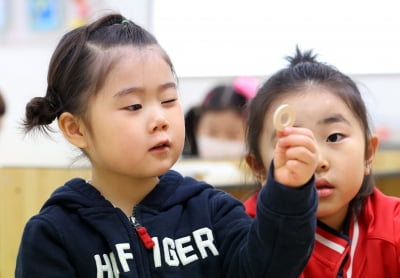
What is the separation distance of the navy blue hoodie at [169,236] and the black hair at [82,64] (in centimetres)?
13

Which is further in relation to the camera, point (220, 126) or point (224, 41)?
point (224, 41)

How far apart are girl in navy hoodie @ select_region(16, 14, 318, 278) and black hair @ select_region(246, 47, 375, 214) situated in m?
0.20

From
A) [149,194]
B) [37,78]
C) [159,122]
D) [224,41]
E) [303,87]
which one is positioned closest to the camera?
[159,122]

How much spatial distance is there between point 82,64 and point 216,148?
2.08 m

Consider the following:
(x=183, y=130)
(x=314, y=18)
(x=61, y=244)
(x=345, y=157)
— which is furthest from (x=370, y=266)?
(x=314, y=18)

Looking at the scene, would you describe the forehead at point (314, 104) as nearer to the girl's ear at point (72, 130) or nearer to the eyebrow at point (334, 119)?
the eyebrow at point (334, 119)

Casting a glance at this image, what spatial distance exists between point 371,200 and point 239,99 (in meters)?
1.90

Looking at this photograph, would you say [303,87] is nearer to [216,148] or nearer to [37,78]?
[216,148]

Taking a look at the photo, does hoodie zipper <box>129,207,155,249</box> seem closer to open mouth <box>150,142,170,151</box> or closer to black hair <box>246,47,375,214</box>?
open mouth <box>150,142,170,151</box>

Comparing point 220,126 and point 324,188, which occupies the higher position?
point 324,188

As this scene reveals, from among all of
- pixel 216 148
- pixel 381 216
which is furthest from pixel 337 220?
pixel 216 148

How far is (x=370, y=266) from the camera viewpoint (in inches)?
→ 46.0

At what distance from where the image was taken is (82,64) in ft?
3.40

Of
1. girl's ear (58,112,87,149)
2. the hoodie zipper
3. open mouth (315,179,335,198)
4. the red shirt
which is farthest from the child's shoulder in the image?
girl's ear (58,112,87,149)
